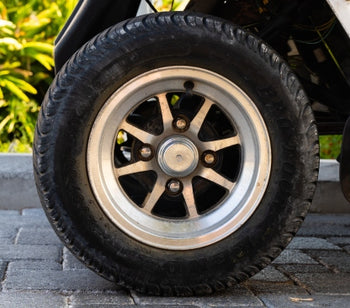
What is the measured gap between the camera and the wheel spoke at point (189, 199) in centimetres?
266

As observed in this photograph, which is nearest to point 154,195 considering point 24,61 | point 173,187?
point 173,187

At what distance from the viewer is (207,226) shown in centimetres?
261

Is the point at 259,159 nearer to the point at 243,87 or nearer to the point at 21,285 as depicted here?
the point at 243,87

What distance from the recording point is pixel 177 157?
2643 millimetres

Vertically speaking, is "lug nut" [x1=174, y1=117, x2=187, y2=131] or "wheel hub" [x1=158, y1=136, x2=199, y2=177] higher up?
"lug nut" [x1=174, y1=117, x2=187, y2=131]

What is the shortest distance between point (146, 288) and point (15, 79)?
367 cm

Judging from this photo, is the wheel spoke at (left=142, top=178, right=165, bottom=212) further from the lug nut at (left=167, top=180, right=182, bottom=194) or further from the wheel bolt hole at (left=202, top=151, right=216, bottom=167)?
the wheel bolt hole at (left=202, top=151, right=216, bottom=167)

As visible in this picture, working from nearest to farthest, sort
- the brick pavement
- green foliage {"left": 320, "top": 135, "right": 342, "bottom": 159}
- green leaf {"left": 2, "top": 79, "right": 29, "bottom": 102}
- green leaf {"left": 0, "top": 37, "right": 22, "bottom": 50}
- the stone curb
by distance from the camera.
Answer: the brick pavement
the stone curb
green foliage {"left": 320, "top": 135, "right": 342, "bottom": 159}
green leaf {"left": 2, "top": 79, "right": 29, "bottom": 102}
green leaf {"left": 0, "top": 37, "right": 22, "bottom": 50}

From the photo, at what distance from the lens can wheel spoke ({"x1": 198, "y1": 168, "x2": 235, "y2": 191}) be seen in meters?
2.68

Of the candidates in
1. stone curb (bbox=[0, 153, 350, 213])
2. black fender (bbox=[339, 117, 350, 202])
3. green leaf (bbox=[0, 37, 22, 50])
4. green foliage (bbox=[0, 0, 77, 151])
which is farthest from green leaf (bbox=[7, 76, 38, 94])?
black fender (bbox=[339, 117, 350, 202])

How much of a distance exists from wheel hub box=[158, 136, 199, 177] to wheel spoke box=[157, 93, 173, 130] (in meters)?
0.06

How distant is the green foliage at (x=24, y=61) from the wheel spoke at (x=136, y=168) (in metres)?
3.23

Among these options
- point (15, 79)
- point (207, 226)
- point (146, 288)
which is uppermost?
point (207, 226)

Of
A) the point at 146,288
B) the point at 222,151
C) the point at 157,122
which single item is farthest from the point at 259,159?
the point at 146,288
